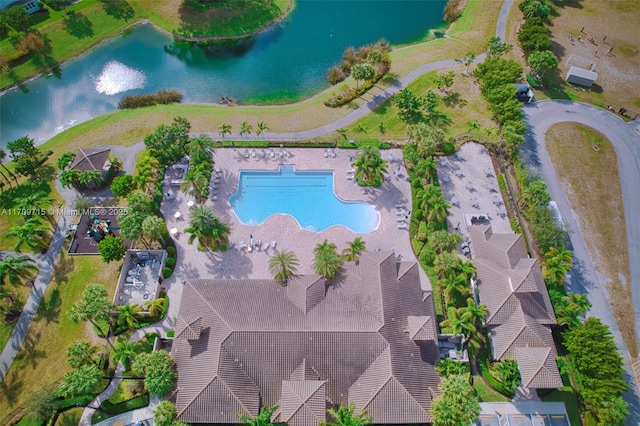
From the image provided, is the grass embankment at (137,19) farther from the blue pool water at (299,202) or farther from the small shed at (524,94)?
the small shed at (524,94)

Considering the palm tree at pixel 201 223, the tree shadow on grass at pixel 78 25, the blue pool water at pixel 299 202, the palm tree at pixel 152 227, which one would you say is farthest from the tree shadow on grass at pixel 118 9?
the palm tree at pixel 201 223

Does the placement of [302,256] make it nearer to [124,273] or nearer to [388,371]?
[388,371]

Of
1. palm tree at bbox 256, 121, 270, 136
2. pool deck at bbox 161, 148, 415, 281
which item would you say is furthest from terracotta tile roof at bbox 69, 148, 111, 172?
palm tree at bbox 256, 121, 270, 136

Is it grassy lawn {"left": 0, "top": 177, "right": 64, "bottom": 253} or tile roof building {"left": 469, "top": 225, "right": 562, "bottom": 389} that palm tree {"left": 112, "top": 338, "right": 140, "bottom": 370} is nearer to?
grassy lawn {"left": 0, "top": 177, "right": 64, "bottom": 253}

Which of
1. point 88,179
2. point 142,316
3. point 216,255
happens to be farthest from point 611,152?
point 88,179

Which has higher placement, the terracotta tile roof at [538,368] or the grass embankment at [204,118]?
the grass embankment at [204,118]

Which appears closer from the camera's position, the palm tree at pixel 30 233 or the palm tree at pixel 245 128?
the palm tree at pixel 30 233

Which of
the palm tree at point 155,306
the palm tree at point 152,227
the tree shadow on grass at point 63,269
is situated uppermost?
the palm tree at point 152,227

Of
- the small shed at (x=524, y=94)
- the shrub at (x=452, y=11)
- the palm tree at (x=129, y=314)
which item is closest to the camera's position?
the palm tree at (x=129, y=314)
